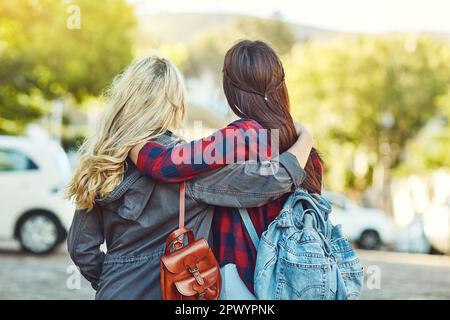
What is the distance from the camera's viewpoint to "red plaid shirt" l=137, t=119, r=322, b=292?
2.72m

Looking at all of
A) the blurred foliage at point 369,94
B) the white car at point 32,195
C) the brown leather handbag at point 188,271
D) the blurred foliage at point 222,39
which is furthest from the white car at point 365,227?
the blurred foliage at point 222,39

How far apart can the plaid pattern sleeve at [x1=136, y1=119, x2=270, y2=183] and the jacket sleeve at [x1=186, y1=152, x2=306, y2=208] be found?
3 centimetres

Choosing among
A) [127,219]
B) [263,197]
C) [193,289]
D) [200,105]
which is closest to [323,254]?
[263,197]

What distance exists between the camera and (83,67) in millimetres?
22297

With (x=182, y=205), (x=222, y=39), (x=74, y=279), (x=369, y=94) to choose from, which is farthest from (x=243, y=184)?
(x=222, y=39)

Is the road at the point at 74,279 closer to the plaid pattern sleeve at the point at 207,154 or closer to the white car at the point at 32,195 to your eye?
the white car at the point at 32,195

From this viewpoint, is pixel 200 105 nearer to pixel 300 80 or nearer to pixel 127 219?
pixel 300 80

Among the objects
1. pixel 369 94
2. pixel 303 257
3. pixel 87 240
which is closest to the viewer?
pixel 303 257

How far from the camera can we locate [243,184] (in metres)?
2.71

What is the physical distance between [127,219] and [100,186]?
0.15 meters

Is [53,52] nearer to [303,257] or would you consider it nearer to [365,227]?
[365,227]

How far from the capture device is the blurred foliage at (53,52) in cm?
2102

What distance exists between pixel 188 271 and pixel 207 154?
0.38 m

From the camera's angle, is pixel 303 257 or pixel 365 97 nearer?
pixel 303 257
